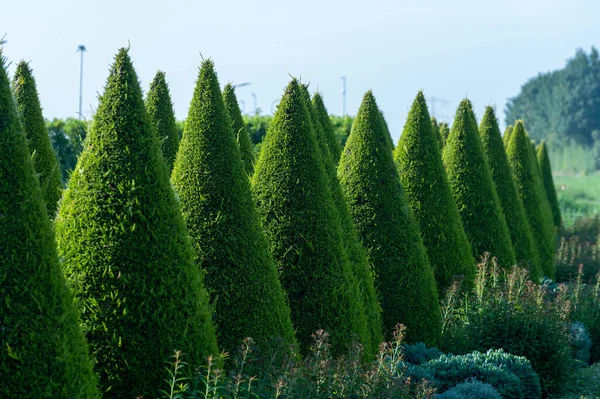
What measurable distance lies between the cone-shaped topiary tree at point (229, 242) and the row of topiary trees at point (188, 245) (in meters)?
0.01

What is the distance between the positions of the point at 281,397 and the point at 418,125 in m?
6.86

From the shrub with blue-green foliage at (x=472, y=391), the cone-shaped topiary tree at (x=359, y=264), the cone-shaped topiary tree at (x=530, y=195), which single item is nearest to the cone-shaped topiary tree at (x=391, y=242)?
the cone-shaped topiary tree at (x=359, y=264)

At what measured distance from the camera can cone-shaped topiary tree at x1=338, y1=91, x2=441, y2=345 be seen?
9.04 m

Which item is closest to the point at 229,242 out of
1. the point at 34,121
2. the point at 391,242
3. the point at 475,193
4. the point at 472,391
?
the point at 472,391

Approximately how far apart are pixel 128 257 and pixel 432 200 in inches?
251

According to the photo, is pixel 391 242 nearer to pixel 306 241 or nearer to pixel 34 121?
pixel 306 241

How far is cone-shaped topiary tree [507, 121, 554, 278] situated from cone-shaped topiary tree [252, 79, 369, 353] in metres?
9.52

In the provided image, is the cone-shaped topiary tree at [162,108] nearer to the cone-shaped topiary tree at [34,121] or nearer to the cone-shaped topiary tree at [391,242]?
the cone-shaped topiary tree at [34,121]

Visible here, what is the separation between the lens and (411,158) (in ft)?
35.6

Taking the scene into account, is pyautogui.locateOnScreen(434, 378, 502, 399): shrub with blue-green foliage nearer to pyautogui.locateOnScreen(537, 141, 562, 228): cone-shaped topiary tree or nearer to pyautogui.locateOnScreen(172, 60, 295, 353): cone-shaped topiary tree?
pyautogui.locateOnScreen(172, 60, 295, 353): cone-shaped topiary tree

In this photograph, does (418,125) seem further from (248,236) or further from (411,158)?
(248,236)

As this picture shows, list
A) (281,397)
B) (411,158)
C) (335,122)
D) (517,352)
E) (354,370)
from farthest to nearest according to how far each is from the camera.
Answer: (335,122), (411,158), (517,352), (354,370), (281,397)

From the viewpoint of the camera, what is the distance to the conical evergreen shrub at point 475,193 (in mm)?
12312

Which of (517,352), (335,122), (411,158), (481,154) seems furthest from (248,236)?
(335,122)
